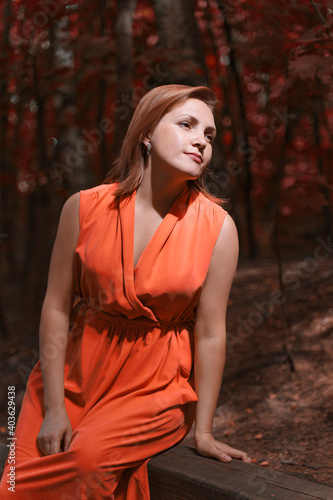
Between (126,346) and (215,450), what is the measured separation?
0.44 metres

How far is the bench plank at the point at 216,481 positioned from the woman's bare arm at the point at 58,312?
38 cm

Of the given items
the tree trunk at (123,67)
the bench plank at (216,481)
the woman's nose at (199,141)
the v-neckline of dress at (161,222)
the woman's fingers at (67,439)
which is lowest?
the bench plank at (216,481)

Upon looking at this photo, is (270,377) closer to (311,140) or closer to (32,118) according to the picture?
(311,140)

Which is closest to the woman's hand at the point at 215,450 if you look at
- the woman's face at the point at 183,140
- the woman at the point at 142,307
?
the woman at the point at 142,307

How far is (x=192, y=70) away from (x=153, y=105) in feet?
5.72

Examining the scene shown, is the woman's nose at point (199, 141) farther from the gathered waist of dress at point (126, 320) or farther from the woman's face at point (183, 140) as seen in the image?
the gathered waist of dress at point (126, 320)

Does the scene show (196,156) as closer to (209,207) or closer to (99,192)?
(209,207)

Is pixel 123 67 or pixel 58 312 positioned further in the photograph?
pixel 123 67

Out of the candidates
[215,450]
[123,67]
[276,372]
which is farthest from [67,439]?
[123,67]

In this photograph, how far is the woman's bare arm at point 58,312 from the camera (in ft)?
5.80

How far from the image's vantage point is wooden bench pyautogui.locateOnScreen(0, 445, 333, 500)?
1.49 meters

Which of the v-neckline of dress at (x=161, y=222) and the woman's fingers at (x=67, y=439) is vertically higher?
the v-neckline of dress at (x=161, y=222)

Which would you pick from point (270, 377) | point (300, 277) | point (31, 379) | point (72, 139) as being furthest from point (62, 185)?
point (31, 379)

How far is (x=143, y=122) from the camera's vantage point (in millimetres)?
1819
